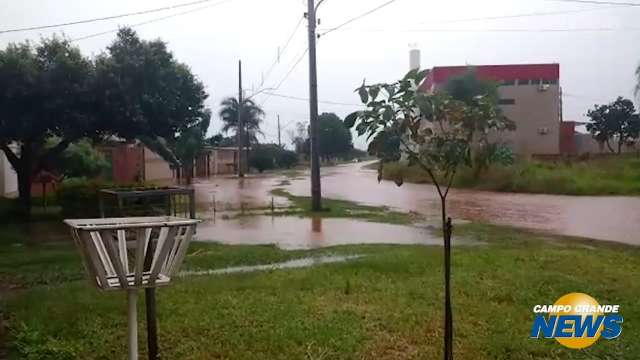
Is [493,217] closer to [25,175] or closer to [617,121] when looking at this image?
[25,175]

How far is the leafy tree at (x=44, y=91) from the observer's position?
42.8ft

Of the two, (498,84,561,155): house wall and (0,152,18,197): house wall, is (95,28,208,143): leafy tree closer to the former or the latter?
(0,152,18,197): house wall

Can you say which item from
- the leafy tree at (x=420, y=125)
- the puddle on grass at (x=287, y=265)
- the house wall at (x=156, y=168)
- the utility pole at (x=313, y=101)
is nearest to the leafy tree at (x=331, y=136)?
the house wall at (x=156, y=168)

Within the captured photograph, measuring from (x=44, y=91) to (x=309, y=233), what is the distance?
692cm

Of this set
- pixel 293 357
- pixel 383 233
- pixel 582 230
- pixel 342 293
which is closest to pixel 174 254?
pixel 293 357

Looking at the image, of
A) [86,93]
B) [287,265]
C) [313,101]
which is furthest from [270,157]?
[287,265]

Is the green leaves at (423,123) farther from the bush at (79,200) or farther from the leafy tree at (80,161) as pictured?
the leafy tree at (80,161)

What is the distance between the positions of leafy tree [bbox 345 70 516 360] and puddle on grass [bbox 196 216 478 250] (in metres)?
6.77

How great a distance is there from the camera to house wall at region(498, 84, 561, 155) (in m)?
49.5

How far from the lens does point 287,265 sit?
320 inches

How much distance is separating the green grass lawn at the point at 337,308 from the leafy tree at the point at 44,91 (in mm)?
6053

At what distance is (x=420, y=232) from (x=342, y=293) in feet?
23.1

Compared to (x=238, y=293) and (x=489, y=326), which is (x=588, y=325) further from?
(x=238, y=293)

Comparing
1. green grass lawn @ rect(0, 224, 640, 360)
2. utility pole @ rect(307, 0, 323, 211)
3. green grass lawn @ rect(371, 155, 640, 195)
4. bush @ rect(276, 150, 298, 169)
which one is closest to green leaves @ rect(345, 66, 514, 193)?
green grass lawn @ rect(0, 224, 640, 360)
